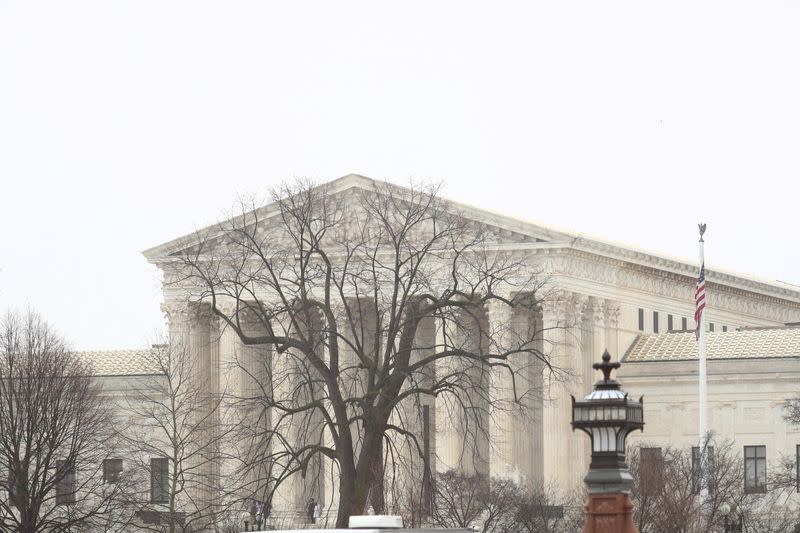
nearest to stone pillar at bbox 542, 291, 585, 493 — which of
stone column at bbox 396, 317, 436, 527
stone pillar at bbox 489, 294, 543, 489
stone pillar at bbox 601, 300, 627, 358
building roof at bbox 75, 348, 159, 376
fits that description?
stone pillar at bbox 489, 294, 543, 489

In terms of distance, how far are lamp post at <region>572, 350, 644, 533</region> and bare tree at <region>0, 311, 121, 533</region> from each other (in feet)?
179

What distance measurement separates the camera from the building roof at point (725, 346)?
5325 inches

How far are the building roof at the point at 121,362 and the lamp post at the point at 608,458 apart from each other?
355 feet

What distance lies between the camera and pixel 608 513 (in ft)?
134

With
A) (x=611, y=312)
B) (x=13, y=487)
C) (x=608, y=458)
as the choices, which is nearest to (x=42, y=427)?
(x=13, y=487)

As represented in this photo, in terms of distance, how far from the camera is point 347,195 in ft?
447

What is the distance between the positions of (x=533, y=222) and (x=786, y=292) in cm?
3139

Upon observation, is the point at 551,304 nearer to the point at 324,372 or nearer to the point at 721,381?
the point at 721,381

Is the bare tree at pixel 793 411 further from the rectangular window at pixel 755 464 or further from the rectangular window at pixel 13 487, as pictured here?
the rectangular window at pixel 13 487

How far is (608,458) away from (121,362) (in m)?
114

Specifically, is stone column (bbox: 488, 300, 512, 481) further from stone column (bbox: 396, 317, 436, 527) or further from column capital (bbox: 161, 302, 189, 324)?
column capital (bbox: 161, 302, 189, 324)

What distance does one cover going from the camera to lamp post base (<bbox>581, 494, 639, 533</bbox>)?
40.8m

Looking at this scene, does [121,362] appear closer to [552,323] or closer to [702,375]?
[552,323]

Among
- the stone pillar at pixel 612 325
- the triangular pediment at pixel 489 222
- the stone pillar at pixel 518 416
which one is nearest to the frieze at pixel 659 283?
the stone pillar at pixel 612 325
